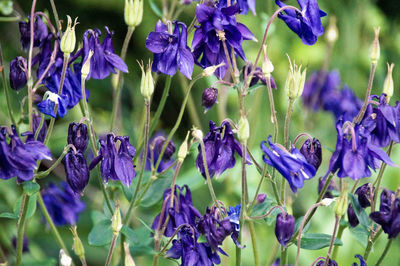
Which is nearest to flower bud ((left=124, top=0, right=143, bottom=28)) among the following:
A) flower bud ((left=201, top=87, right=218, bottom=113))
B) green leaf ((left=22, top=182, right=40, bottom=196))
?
flower bud ((left=201, top=87, right=218, bottom=113))

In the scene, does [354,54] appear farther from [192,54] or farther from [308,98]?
[192,54]

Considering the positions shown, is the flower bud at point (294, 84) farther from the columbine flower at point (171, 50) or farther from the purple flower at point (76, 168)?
the purple flower at point (76, 168)

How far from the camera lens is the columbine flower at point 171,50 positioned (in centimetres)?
165

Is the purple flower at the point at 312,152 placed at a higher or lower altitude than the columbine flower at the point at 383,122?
lower

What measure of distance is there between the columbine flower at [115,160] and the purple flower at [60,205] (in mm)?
709

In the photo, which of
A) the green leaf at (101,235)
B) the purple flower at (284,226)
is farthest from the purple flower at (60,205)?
the purple flower at (284,226)

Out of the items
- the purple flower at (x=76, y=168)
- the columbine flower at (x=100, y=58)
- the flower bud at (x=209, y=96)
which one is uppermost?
the columbine flower at (x=100, y=58)

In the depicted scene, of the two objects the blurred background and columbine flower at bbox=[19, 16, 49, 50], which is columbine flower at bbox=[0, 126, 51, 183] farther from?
the blurred background

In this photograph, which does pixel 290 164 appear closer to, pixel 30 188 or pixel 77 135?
pixel 77 135

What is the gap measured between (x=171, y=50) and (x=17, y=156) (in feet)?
1.59

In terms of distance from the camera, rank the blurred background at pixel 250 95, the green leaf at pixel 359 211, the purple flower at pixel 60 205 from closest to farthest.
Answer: the green leaf at pixel 359 211
the purple flower at pixel 60 205
the blurred background at pixel 250 95

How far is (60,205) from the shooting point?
7.55ft

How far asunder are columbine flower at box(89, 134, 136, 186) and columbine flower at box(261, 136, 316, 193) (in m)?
0.36

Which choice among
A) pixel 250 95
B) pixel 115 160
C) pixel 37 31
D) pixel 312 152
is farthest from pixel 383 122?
pixel 250 95
